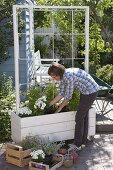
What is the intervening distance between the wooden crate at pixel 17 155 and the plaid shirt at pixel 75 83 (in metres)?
1.01

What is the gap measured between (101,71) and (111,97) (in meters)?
2.03

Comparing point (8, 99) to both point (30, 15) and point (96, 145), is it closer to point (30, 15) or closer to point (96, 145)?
point (96, 145)

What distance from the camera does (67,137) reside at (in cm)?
593

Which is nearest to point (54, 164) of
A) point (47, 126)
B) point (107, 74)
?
point (47, 126)

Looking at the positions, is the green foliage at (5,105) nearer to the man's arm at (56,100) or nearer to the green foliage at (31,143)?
the green foliage at (31,143)

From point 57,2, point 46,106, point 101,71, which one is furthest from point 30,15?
point 46,106

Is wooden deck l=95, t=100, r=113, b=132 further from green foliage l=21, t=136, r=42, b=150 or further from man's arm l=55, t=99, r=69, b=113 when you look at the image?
green foliage l=21, t=136, r=42, b=150

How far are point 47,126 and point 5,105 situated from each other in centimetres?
140

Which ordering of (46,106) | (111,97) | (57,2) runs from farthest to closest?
(57,2) < (111,97) < (46,106)

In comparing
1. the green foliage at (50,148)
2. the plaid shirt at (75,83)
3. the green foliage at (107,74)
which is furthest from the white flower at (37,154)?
the green foliage at (107,74)

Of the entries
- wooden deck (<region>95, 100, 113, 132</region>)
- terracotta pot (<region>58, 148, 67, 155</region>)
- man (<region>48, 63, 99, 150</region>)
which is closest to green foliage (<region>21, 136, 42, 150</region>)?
terracotta pot (<region>58, 148, 67, 155</region>)

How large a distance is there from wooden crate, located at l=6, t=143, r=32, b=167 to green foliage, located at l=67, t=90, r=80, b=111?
1.06m

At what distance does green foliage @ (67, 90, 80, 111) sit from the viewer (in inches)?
232

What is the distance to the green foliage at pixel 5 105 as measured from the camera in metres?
6.29
